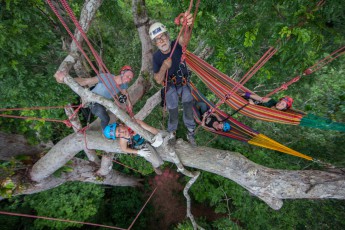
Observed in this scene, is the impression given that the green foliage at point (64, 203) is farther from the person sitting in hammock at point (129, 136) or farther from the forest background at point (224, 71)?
the person sitting in hammock at point (129, 136)

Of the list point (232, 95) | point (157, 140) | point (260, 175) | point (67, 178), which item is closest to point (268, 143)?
point (260, 175)

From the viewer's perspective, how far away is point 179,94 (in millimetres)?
2607

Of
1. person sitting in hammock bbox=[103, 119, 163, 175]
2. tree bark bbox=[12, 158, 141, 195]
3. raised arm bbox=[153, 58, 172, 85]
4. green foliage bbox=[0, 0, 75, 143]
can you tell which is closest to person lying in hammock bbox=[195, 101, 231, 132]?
person sitting in hammock bbox=[103, 119, 163, 175]

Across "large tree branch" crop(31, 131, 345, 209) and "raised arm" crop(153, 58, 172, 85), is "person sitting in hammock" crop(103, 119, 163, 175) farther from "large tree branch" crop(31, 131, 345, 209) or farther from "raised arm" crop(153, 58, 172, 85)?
"raised arm" crop(153, 58, 172, 85)

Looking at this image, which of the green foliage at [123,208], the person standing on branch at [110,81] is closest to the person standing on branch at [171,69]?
the person standing on branch at [110,81]

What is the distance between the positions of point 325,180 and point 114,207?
14.9 ft

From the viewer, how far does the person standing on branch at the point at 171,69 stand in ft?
7.13

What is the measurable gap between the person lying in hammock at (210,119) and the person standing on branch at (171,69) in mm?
272

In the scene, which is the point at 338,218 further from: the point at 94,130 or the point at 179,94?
the point at 94,130

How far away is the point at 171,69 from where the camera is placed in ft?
7.89

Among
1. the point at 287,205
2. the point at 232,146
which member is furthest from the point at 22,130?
the point at 287,205

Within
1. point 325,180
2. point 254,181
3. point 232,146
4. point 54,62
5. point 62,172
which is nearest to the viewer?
point 325,180

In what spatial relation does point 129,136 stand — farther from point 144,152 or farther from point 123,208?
point 123,208

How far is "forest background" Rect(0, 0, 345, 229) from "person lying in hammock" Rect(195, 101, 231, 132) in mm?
692
